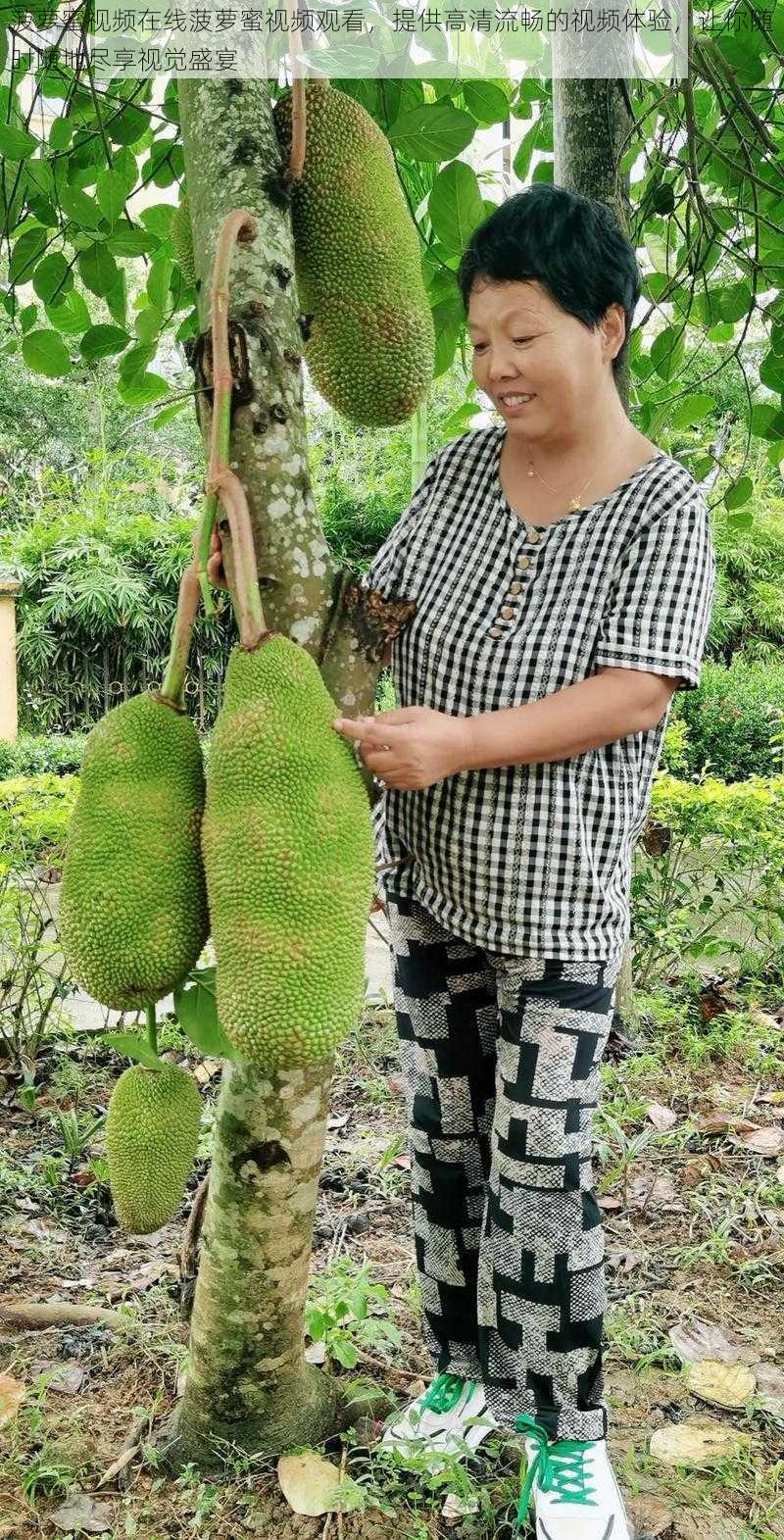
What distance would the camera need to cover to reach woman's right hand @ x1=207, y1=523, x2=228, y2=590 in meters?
1.07

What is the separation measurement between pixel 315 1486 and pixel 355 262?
4.47 feet

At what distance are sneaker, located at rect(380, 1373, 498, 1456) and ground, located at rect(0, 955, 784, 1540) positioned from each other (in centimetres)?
4

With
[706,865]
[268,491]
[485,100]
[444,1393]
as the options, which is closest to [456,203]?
[485,100]

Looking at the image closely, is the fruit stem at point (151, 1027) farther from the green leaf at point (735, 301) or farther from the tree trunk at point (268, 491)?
the green leaf at point (735, 301)

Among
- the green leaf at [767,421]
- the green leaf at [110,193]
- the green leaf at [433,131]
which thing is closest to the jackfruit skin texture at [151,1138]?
the green leaf at [433,131]

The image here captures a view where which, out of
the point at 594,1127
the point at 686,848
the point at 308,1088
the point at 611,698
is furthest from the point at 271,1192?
the point at 686,848

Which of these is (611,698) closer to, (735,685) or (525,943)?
(525,943)

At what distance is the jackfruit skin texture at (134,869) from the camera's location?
94cm

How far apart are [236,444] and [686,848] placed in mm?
2693

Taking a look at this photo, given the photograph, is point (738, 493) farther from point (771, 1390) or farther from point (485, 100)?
point (771, 1390)

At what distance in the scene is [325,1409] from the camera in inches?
62.3

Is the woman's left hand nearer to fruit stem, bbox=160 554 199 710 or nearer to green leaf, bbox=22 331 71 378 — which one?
fruit stem, bbox=160 554 199 710

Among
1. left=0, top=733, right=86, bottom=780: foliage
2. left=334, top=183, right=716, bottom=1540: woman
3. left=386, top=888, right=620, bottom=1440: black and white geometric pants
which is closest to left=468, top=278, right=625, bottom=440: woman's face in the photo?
left=334, top=183, right=716, bottom=1540: woman

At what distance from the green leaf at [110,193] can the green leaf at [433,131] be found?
0.51 meters
